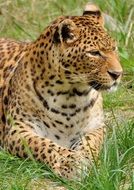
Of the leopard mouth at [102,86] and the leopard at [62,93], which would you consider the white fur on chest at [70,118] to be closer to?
the leopard at [62,93]

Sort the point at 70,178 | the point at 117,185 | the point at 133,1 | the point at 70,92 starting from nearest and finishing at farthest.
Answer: the point at 117,185 < the point at 70,178 < the point at 70,92 < the point at 133,1

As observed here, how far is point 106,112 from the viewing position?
35.9 ft

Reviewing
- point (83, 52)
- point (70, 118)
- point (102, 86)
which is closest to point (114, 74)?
point (102, 86)

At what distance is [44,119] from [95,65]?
79 cm

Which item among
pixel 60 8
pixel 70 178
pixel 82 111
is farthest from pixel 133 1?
pixel 70 178

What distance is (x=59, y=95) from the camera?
955 cm

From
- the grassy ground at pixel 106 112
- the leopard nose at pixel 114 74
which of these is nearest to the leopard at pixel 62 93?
the leopard nose at pixel 114 74

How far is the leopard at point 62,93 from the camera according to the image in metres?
9.17

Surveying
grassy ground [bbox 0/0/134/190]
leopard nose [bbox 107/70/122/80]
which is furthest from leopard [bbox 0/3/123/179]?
grassy ground [bbox 0/0/134/190]

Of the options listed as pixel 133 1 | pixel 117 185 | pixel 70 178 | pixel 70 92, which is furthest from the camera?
pixel 133 1

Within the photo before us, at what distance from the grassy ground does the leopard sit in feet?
0.58

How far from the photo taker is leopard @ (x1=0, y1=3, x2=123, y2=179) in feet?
30.1

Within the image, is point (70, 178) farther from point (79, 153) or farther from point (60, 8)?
point (60, 8)

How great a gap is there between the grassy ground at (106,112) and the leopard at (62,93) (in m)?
0.18
